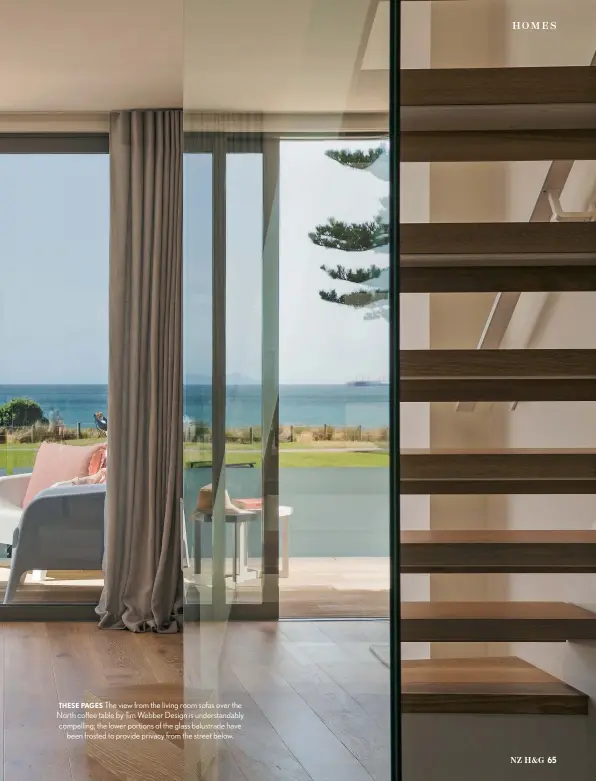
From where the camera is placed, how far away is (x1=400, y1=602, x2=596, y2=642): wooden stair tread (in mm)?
1509

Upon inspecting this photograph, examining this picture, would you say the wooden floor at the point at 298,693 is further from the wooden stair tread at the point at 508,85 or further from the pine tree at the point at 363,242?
the wooden stair tread at the point at 508,85

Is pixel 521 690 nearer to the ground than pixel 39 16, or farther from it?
nearer to the ground

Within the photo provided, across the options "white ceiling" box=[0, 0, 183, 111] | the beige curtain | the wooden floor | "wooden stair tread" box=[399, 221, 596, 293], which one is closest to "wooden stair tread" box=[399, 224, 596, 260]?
"wooden stair tread" box=[399, 221, 596, 293]

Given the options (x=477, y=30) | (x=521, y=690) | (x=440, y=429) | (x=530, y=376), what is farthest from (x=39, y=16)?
(x=521, y=690)

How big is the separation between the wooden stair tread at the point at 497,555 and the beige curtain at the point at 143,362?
104 inches

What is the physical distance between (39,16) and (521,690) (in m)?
2.92

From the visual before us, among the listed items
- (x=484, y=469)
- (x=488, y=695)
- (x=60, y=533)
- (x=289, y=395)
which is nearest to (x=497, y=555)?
(x=484, y=469)

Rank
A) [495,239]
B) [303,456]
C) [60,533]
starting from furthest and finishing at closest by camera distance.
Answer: [60,533], [303,456], [495,239]

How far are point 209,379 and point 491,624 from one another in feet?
2.70

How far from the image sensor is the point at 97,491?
4.18m

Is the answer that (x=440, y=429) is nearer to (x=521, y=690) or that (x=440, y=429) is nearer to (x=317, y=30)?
(x=521, y=690)

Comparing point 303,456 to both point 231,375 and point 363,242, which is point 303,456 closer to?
point 231,375

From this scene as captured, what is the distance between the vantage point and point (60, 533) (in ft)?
13.7

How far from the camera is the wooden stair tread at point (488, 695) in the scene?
5.28ft
